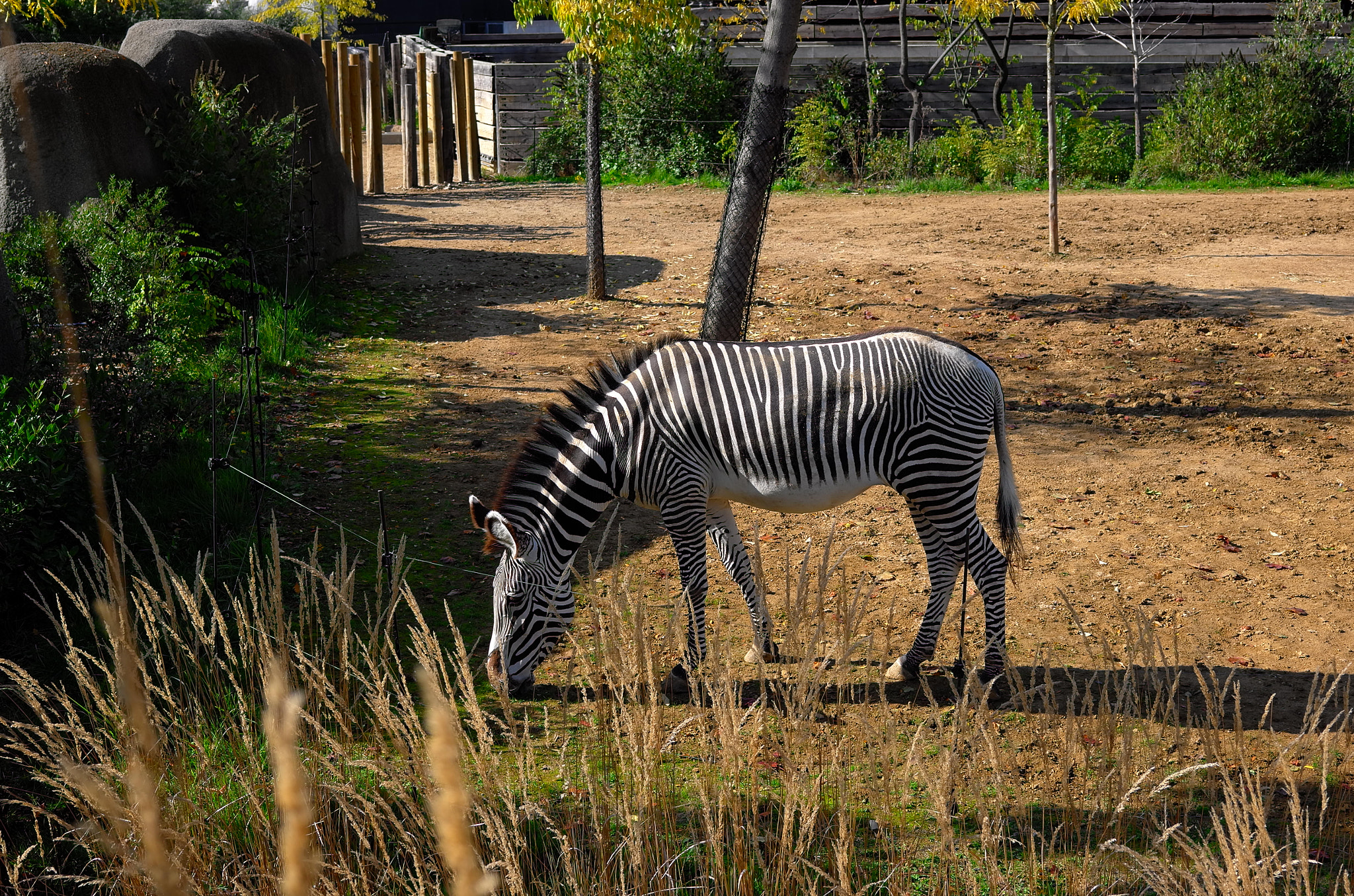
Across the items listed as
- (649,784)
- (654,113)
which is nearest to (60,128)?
A: (649,784)

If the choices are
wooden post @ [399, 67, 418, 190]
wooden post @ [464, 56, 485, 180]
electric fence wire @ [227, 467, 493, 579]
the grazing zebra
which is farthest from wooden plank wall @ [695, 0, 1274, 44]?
the grazing zebra

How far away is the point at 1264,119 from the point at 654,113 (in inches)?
396

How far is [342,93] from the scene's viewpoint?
16.7m

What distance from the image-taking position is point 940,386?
4.98 meters

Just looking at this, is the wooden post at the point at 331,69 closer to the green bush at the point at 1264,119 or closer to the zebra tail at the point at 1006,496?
the green bush at the point at 1264,119

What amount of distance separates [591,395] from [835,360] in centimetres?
113

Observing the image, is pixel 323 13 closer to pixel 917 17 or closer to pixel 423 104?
pixel 423 104

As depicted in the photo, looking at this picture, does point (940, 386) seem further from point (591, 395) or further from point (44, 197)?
point (44, 197)

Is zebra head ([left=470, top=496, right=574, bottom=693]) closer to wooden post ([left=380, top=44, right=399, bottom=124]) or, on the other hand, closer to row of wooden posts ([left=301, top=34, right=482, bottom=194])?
row of wooden posts ([left=301, top=34, right=482, bottom=194])

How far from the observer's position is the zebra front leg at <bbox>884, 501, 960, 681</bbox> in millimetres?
5125

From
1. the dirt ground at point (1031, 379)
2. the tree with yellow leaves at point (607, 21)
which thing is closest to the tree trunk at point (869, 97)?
the dirt ground at point (1031, 379)

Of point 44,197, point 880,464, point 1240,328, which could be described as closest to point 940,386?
point 880,464

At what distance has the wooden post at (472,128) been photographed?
2036cm

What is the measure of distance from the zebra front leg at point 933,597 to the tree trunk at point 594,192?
668cm
